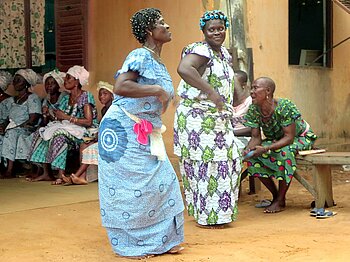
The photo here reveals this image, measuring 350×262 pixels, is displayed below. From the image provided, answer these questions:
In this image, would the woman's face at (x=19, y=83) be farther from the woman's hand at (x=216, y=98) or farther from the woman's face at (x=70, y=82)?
the woman's hand at (x=216, y=98)

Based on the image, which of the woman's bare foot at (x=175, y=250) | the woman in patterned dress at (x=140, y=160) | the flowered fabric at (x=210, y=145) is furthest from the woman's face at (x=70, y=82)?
the woman's bare foot at (x=175, y=250)

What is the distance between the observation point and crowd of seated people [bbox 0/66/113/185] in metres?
7.77

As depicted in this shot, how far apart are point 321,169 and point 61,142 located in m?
3.10

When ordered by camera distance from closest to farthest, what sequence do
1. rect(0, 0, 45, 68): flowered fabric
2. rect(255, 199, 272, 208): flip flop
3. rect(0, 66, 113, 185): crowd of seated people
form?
rect(255, 199, 272, 208): flip flop → rect(0, 66, 113, 185): crowd of seated people → rect(0, 0, 45, 68): flowered fabric

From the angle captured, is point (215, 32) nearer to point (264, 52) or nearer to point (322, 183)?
point (322, 183)

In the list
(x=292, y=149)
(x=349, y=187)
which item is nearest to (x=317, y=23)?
(x=349, y=187)

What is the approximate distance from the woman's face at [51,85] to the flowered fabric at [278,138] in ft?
9.50

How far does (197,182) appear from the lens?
5562 millimetres

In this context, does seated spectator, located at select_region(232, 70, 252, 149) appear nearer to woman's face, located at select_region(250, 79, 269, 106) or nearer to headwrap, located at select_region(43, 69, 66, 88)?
woman's face, located at select_region(250, 79, 269, 106)

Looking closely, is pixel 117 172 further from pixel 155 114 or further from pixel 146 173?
pixel 155 114

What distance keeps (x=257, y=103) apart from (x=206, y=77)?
0.79 m

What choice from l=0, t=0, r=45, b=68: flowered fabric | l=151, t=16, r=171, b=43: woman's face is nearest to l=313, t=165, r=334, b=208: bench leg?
l=151, t=16, r=171, b=43: woman's face

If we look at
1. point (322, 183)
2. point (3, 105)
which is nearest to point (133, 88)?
point (322, 183)

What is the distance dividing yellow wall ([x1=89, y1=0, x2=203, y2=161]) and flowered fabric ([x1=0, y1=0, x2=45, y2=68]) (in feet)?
2.62
